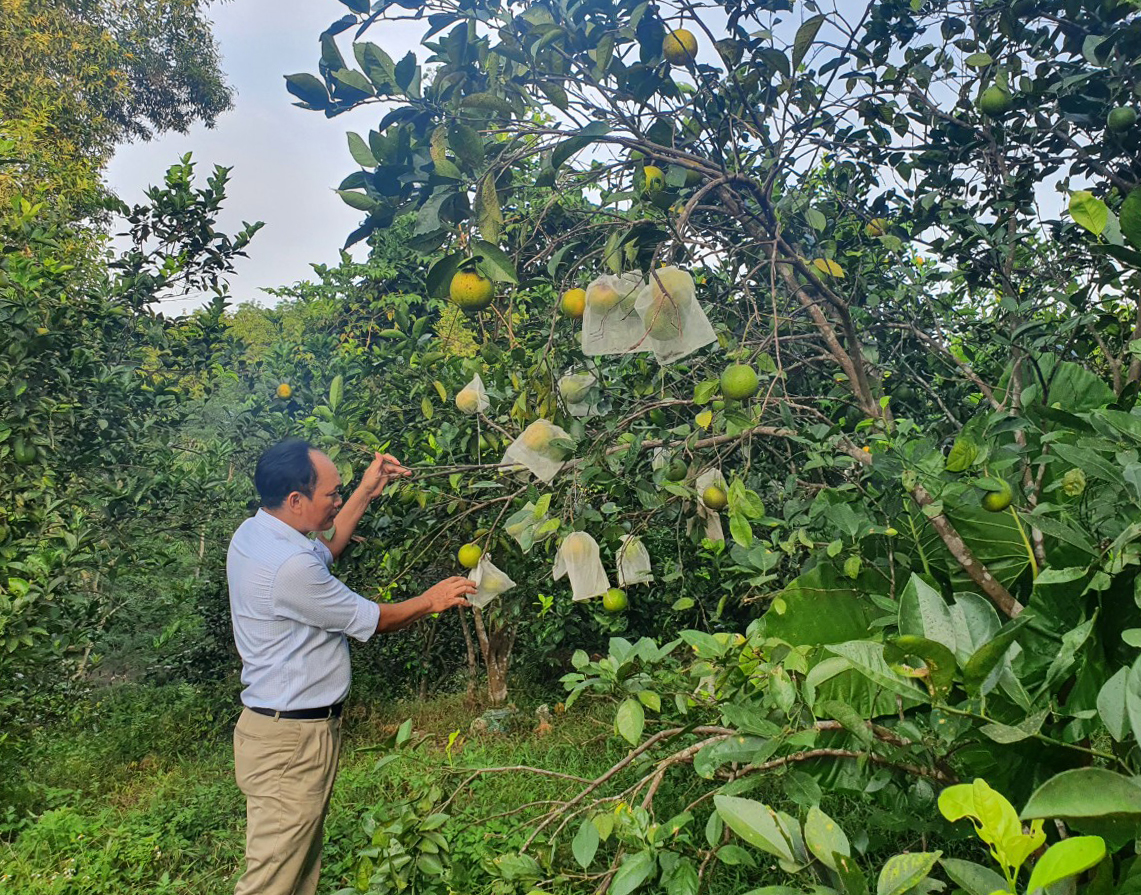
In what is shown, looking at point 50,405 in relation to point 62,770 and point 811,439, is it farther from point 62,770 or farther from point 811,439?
point 811,439

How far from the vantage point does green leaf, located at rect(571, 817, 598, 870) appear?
748 mm

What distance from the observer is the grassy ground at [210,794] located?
7.34 feet

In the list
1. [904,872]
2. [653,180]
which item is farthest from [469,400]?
[904,872]

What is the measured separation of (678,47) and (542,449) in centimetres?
81

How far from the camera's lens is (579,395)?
1.57m

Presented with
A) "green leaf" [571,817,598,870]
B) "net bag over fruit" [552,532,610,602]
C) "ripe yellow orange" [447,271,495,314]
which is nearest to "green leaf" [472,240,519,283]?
"ripe yellow orange" [447,271,495,314]

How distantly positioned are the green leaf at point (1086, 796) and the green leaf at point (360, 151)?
1.11 metres

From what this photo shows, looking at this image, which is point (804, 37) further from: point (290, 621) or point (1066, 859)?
point (290, 621)

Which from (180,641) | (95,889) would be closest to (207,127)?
(180,641)

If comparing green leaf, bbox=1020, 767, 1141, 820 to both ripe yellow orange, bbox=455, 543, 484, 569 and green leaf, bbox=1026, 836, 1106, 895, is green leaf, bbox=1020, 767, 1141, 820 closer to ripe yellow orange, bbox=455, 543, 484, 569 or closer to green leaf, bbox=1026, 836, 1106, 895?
green leaf, bbox=1026, 836, 1106, 895

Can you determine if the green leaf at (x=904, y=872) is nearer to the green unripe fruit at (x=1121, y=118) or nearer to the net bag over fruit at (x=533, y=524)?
the net bag over fruit at (x=533, y=524)

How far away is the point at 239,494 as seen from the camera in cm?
382

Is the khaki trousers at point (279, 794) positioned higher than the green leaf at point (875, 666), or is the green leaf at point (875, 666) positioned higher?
the green leaf at point (875, 666)

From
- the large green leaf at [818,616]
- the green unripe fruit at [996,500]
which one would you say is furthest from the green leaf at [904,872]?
the large green leaf at [818,616]
